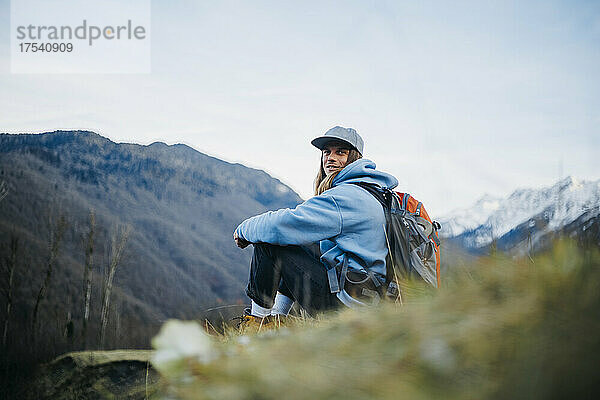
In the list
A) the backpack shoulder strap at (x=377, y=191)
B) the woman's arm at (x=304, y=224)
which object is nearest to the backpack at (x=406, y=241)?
the backpack shoulder strap at (x=377, y=191)

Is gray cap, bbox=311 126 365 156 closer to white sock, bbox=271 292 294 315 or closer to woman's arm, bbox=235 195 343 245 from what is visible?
woman's arm, bbox=235 195 343 245

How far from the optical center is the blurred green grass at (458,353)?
777 millimetres

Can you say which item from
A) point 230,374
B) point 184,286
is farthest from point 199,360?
point 184,286

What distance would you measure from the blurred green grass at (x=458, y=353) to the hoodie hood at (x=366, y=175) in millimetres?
2192

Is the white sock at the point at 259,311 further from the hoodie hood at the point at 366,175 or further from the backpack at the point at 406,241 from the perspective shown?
the hoodie hood at the point at 366,175

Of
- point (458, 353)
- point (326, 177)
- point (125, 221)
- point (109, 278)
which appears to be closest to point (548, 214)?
point (458, 353)

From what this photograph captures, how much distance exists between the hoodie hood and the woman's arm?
1.20 ft

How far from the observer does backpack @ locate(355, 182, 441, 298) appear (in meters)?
3.00

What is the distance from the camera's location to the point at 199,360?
3.76ft

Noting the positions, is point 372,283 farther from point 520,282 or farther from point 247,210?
point 247,210

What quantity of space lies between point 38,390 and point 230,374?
649 cm

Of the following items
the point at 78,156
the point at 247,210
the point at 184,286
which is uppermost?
the point at 78,156

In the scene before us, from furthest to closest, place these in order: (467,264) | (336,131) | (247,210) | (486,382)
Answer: (247,210) → (336,131) → (467,264) → (486,382)

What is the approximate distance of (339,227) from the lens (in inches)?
122
